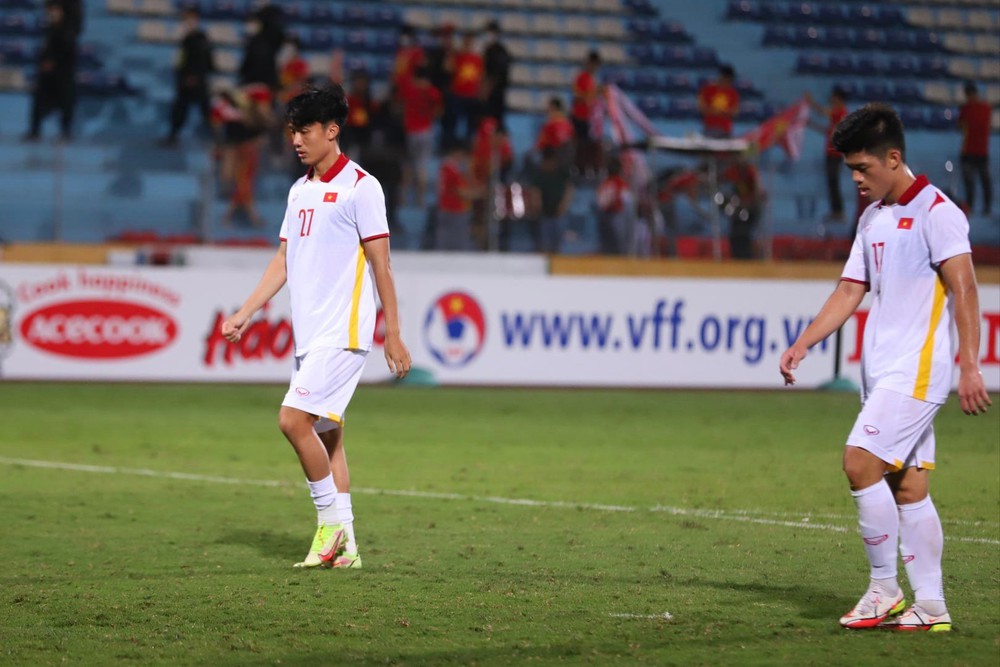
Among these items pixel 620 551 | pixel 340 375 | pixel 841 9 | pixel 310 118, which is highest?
pixel 841 9

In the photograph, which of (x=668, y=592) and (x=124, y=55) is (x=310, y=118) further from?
(x=124, y=55)

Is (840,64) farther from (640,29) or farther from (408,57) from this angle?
(408,57)

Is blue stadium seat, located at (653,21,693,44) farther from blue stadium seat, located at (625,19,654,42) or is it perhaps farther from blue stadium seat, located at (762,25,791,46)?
blue stadium seat, located at (762,25,791,46)

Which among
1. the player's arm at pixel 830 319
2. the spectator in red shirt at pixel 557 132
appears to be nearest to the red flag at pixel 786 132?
the spectator in red shirt at pixel 557 132

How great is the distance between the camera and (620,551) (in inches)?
270

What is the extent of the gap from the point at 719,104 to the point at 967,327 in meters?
17.9

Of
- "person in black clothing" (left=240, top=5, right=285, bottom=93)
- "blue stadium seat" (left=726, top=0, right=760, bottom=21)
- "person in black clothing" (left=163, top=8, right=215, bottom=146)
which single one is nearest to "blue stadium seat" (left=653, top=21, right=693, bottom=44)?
"blue stadium seat" (left=726, top=0, right=760, bottom=21)

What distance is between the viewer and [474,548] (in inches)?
274

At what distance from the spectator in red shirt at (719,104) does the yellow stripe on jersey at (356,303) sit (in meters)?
14.3

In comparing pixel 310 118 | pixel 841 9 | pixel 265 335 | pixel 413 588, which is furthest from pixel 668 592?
pixel 841 9

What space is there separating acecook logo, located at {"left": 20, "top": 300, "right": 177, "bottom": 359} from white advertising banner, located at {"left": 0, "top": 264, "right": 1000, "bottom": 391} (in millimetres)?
Answer: 12

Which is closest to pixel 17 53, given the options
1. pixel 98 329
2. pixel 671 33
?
pixel 98 329

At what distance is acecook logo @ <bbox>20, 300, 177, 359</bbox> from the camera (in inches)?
651

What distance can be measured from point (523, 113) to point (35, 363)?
10.4m
